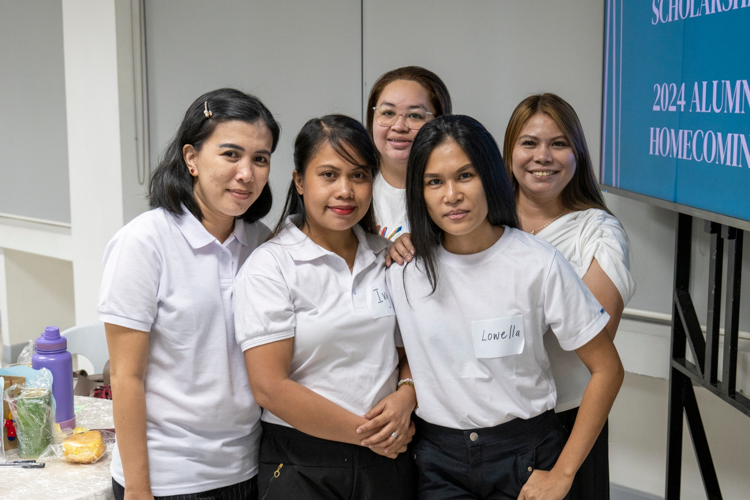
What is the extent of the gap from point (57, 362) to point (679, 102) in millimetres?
1918

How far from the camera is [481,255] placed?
144 cm

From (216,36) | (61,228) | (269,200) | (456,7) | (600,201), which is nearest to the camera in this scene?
(269,200)

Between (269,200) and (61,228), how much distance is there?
11.8 ft

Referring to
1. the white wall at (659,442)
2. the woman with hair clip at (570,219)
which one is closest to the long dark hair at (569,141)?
the woman with hair clip at (570,219)

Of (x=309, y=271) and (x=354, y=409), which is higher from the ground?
(x=309, y=271)

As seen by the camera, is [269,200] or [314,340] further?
[269,200]

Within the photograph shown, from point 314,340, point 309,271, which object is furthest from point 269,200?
point 314,340

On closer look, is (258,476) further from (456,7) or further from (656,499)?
(456,7)

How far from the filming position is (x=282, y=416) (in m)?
1.38

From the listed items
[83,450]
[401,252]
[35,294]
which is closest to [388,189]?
[401,252]

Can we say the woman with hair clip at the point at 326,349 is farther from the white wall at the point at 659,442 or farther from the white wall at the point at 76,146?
the white wall at the point at 76,146

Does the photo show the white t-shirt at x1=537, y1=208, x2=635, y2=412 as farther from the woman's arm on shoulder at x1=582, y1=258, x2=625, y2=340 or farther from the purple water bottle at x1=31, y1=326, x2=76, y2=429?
the purple water bottle at x1=31, y1=326, x2=76, y2=429

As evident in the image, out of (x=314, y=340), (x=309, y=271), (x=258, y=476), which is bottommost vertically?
(x=258, y=476)

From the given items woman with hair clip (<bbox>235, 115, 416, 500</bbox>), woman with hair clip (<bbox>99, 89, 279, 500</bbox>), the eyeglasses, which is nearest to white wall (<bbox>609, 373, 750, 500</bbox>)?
the eyeglasses
